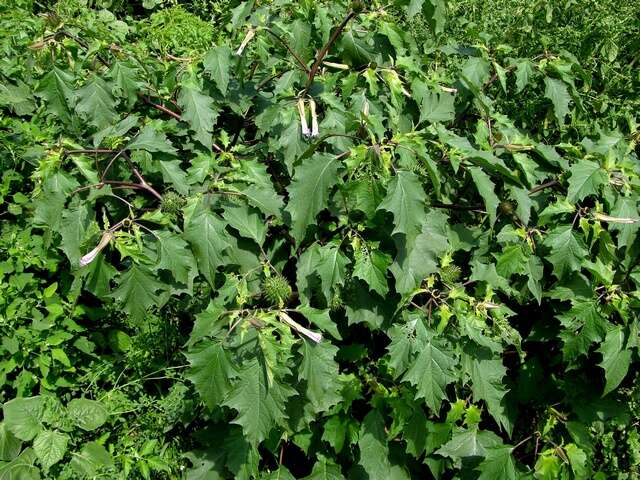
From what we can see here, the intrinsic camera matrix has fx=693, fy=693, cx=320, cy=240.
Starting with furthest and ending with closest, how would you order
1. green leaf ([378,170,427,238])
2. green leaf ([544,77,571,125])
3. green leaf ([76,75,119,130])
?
green leaf ([544,77,571,125]), green leaf ([76,75,119,130]), green leaf ([378,170,427,238])

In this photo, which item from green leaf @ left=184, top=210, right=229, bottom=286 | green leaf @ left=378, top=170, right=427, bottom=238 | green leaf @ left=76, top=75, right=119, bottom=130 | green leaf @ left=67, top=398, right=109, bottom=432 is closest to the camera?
green leaf @ left=378, top=170, right=427, bottom=238

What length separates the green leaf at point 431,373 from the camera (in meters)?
2.48

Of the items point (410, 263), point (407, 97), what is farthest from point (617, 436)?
point (407, 97)

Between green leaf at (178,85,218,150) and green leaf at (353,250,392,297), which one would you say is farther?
green leaf at (178,85,218,150)

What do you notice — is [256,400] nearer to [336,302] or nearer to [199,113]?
[336,302]

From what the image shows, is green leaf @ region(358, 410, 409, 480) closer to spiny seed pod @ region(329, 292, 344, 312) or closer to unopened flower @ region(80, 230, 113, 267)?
spiny seed pod @ region(329, 292, 344, 312)

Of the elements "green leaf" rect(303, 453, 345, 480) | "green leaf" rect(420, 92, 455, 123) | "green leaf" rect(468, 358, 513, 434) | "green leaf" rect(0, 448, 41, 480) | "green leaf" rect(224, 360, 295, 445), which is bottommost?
"green leaf" rect(0, 448, 41, 480)

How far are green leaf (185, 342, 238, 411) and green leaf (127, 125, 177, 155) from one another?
0.79 metres

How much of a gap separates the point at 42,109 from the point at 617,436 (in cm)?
333

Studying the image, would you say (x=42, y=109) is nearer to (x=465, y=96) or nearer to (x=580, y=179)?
(x=465, y=96)

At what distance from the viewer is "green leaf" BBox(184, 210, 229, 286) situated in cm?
239

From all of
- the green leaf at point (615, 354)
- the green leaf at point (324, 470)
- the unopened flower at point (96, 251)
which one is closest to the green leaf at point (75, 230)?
the unopened flower at point (96, 251)

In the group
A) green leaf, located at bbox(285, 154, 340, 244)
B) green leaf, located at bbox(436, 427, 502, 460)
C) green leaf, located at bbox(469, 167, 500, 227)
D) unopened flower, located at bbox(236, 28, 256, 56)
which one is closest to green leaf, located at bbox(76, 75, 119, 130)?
unopened flower, located at bbox(236, 28, 256, 56)

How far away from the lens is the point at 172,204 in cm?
254
